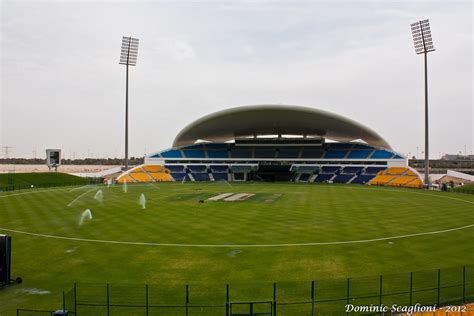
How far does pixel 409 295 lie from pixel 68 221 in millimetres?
30331

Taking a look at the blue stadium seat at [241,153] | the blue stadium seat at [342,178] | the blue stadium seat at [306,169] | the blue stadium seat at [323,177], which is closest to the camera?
the blue stadium seat at [342,178]

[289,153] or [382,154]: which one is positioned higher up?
[289,153]

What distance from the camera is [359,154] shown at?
10375 cm

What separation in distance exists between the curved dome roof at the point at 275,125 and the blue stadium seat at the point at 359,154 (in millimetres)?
3896

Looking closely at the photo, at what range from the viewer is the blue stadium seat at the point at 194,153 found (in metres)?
114

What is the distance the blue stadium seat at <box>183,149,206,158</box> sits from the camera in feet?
373

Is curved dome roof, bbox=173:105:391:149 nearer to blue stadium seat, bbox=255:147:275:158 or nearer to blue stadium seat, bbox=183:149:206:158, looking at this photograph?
blue stadium seat, bbox=183:149:206:158

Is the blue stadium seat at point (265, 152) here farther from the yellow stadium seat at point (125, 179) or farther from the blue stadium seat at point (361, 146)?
the yellow stadium seat at point (125, 179)

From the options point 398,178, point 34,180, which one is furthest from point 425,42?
point 34,180

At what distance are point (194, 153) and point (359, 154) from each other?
50.5m

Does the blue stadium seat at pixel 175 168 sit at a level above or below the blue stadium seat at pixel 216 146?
below

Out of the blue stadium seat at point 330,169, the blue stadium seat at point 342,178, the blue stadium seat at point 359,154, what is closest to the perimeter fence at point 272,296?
the blue stadium seat at point 342,178

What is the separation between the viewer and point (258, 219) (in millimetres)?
35281

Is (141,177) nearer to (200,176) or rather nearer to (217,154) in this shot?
(200,176)
